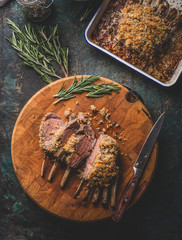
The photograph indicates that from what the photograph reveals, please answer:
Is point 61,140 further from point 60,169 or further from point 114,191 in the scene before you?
point 114,191

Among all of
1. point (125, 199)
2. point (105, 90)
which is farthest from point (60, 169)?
point (105, 90)

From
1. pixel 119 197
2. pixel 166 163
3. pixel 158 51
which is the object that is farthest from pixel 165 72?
pixel 119 197

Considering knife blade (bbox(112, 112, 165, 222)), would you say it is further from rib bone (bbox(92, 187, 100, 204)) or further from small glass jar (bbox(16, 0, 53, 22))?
small glass jar (bbox(16, 0, 53, 22))

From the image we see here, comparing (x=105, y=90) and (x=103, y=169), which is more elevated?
(x=105, y=90)

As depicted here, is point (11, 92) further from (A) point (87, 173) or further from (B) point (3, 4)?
(A) point (87, 173)

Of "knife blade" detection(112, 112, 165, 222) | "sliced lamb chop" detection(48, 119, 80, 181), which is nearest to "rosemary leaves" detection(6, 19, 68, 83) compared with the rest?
"sliced lamb chop" detection(48, 119, 80, 181)

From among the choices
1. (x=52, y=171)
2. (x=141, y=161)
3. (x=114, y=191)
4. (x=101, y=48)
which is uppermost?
(x=101, y=48)
